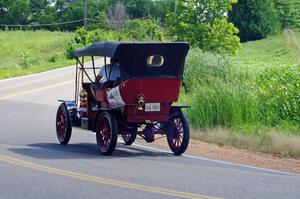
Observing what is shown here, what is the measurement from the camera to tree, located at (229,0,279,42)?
97688 mm

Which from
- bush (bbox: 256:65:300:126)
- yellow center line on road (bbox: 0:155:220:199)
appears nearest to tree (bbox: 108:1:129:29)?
bush (bbox: 256:65:300:126)

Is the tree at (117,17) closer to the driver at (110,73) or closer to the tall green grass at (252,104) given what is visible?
the tall green grass at (252,104)

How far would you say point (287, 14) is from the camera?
11625 cm

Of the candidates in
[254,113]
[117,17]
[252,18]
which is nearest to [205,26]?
[254,113]

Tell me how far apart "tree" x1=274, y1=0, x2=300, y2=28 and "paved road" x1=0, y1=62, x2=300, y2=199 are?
99.3 metres

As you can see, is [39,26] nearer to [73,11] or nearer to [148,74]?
[73,11]

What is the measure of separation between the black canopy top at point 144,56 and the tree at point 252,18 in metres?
83.6

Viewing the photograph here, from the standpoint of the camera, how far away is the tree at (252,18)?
97688 mm

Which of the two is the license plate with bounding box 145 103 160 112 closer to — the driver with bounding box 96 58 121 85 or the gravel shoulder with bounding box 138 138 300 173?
the driver with bounding box 96 58 121 85

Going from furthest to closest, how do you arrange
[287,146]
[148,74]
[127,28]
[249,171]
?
[127,28] < [287,146] < [148,74] < [249,171]

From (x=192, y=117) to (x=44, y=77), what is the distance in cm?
2411

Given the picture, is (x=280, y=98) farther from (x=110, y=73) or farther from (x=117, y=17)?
(x=117, y=17)

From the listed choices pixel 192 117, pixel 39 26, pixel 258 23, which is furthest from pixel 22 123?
pixel 39 26

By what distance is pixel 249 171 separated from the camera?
498 inches
